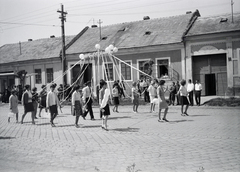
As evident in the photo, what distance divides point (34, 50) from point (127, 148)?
29.8 m

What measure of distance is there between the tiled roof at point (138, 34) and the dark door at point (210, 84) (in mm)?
4017

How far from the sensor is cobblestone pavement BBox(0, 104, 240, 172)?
555cm

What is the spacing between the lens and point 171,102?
18531 millimetres

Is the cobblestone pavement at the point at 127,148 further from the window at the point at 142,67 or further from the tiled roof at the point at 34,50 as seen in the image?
the tiled roof at the point at 34,50

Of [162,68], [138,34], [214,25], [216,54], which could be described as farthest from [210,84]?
[138,34]

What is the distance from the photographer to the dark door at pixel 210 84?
23125 millimetres

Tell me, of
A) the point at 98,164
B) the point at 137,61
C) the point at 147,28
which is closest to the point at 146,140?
the point at 98,164

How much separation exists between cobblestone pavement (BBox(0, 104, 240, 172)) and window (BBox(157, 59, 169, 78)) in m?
14.1

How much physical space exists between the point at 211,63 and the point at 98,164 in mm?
18931

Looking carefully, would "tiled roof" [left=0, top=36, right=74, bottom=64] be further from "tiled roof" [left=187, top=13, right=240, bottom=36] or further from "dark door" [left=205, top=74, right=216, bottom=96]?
"dark door" [left=205, top=74, right=216, bottom=96]

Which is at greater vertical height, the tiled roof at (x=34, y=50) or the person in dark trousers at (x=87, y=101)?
the tiled roof at (x=34, y=50)

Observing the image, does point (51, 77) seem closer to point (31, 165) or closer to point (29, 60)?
point (29, 60)

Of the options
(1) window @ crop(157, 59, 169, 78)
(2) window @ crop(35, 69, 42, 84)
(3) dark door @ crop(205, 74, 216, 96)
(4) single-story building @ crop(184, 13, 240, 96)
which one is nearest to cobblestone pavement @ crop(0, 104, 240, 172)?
(4) single-story building @ crop(184, 13, 240, 96)

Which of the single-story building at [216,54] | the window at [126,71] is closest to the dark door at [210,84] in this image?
the single-story building at [216,54]
